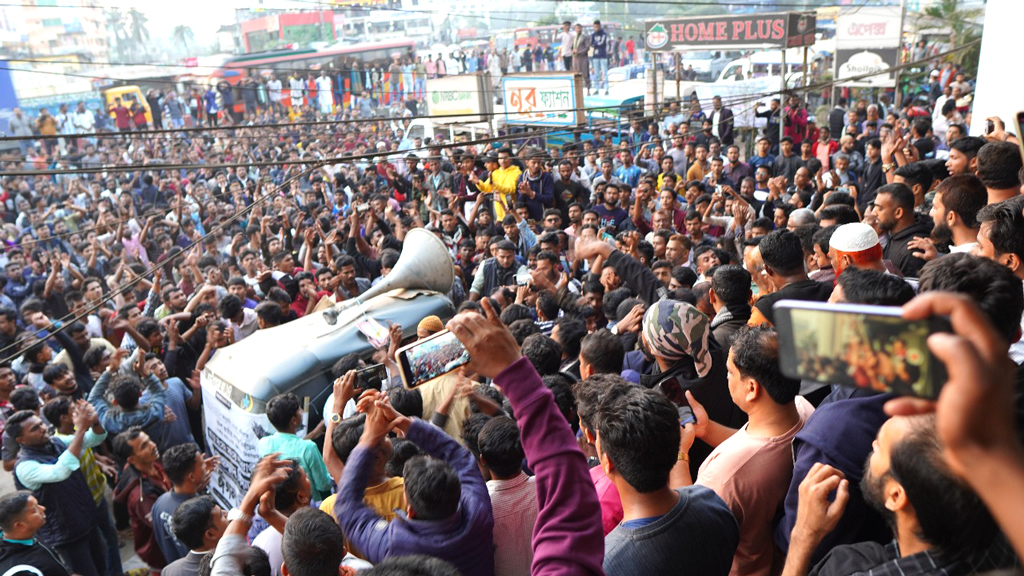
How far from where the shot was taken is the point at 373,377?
517 centimetres

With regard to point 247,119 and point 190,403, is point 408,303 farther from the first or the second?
point 247,119

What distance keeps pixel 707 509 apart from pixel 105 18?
44348mm

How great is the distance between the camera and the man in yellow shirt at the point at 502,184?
9.94 m

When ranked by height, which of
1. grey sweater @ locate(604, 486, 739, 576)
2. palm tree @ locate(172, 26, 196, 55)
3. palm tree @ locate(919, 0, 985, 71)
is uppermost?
palm tree @ locate(172, 26, 196, 55)

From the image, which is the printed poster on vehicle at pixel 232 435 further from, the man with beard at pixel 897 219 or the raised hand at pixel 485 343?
the man with beard at pixel 897 219

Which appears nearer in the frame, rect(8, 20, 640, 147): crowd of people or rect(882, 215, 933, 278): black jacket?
rect(882, 215, 933, 278): black jacket

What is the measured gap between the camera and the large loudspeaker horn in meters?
6.76

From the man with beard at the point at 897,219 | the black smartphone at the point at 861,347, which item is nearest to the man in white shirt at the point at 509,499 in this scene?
the black smartphone at the point at 861,347

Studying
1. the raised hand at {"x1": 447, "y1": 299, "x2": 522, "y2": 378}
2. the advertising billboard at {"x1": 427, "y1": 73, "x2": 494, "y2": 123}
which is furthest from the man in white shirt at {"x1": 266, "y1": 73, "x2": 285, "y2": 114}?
the raised hand at {"x1": 447, "y1": 299, "x2": 522, "y2": 378}

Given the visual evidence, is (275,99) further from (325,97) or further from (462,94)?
(462,94)

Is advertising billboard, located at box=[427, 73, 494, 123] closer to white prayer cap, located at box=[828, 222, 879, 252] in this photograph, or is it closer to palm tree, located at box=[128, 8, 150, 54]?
white prayer cap, located at box=[828, 222, 879, 252]

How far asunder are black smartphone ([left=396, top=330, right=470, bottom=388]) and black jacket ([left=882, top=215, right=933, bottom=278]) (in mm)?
2999

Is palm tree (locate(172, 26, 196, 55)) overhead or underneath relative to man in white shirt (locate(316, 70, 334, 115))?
overhead

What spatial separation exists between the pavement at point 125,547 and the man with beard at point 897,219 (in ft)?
18.2
